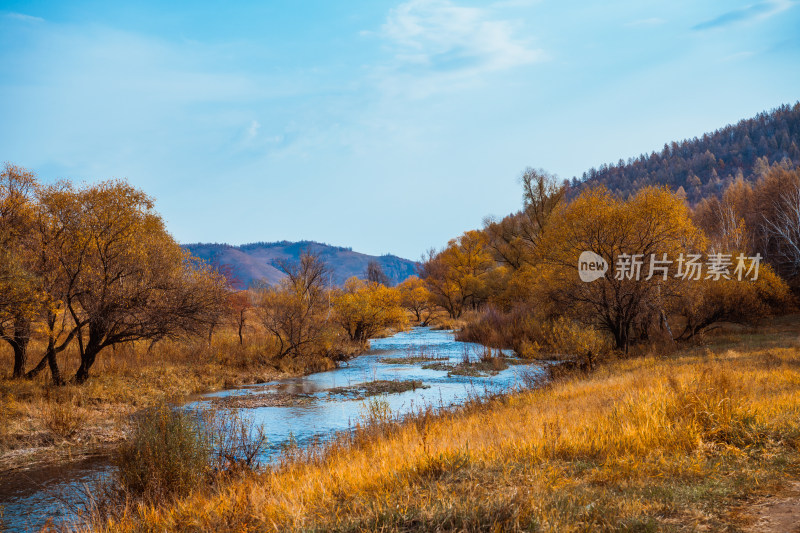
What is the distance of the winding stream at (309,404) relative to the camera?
8125mm

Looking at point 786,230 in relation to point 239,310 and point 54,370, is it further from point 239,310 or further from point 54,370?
point 54,370

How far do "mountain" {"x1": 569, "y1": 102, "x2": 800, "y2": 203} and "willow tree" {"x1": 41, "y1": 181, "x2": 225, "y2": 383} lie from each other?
373 feet

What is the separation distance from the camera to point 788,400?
778 cm

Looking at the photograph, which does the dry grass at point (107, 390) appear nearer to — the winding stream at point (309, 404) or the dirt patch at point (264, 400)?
the winding stream at point (309, 404)

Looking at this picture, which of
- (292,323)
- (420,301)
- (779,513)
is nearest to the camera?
(779,513)

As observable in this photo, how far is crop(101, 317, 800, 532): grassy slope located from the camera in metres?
3.96

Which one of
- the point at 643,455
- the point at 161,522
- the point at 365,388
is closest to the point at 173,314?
the point at 365,388

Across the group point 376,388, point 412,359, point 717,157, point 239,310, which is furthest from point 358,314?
point 717,157

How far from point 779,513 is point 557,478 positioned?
1901mm

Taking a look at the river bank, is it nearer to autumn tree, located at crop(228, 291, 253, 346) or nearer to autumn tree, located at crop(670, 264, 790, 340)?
autumn tree, located at crop(228, 291, 253, 346)

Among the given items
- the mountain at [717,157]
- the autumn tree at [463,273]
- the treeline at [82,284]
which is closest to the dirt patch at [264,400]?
the treeline at [82,284]

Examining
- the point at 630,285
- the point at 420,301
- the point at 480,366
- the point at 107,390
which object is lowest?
the point at 480,366

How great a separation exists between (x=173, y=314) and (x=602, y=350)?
18.9 metres

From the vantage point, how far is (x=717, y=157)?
13800 cm
